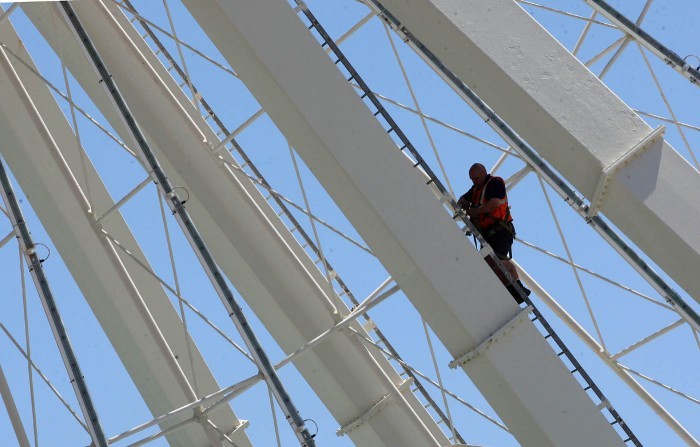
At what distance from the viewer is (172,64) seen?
20.8m

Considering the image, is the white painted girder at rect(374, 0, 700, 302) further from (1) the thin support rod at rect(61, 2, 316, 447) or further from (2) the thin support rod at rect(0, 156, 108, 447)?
(2) the thin support rod at rect(0, 156, 108, 447)

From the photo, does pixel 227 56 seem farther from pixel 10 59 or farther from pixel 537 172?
pixel 10 59

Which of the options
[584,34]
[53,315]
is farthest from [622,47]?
[53,315]

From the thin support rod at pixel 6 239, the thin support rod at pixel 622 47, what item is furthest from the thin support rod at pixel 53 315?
the thin support rod at pixel 622 47

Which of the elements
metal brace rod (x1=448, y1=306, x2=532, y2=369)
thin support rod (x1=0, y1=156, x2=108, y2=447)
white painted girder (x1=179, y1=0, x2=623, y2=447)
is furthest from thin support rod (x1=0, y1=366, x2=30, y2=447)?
metal brace rod (x1=448, y1=306, x2=532, y2=369)

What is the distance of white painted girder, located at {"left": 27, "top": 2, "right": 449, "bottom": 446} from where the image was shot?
17156mm

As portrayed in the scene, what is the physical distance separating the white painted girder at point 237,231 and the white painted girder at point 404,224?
18.3 ft

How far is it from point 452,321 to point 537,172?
212 inches

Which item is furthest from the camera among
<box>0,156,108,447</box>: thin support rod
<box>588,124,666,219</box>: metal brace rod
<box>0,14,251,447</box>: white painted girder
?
<box>0,14,251,447</box>: white painted girder

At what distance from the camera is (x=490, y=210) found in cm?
1413

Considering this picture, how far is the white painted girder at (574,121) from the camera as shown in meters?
10.8

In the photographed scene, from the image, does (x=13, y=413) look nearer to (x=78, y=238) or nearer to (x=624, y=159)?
(x=78, y=238)

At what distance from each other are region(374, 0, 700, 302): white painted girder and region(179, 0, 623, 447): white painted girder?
1.10 metres

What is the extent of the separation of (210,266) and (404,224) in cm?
328
